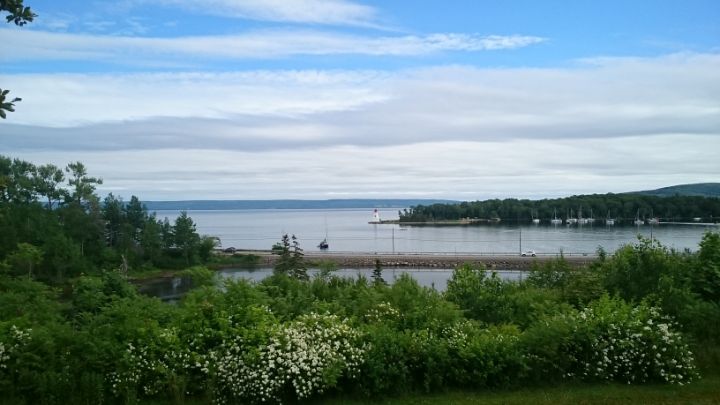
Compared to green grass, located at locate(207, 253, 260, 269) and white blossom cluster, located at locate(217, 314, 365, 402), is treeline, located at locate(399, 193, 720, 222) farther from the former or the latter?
white blossom cluster, located at locate(217, 314, 365, 402)

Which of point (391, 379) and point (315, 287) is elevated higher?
point (315, 287)

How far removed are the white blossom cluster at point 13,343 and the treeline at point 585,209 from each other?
375 feet

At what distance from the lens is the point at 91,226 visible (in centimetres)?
6525

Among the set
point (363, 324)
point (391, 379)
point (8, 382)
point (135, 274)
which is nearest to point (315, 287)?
point (363, 324)

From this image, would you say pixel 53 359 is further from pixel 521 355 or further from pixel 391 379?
pixel 521 355

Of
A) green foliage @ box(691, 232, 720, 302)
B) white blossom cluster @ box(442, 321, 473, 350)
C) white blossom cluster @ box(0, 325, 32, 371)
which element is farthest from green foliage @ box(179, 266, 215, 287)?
green foliage @ box(691, 232, 720, 302)

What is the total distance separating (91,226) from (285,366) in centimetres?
6657

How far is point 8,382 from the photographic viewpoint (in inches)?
223

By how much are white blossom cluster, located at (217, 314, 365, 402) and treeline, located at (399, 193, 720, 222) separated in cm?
11244

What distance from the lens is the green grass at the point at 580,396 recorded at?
226 inches

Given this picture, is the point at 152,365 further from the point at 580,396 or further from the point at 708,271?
the point at 708,271

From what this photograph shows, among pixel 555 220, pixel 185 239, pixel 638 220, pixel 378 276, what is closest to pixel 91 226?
pixel 185 239

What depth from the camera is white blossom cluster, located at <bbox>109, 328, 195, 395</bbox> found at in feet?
18.8

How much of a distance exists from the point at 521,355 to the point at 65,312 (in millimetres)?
5689
